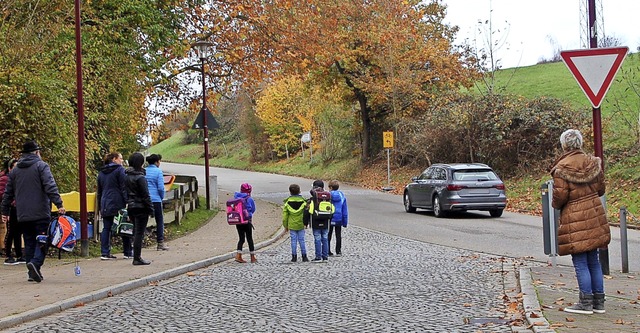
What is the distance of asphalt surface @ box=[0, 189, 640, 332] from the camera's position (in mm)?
7926

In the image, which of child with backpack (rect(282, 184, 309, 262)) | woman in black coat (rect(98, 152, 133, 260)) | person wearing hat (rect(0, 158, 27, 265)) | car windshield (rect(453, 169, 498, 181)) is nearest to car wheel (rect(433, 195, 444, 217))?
car windshield (rect(453, 169, 498, 181))

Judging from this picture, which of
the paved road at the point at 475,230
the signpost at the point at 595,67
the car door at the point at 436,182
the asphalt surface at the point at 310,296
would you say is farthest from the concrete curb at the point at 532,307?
the car door at the point at 436,182

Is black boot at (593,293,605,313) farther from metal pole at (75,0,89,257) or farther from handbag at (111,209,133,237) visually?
metal pole at (75,0,89,257)

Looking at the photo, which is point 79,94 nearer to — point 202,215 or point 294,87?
point 202,215

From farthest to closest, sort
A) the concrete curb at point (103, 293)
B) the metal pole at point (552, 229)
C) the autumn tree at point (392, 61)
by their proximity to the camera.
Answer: the autumn tree at point (392, 61)
the metal pole at point (552, 229)
the concrete curb at point (103, 293)

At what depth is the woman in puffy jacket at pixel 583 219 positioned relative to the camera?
7.78 m

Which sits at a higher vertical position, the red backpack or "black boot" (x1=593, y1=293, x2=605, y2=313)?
the red backpack

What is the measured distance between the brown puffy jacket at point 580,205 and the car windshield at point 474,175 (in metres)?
15.4

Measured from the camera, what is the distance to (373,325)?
25.7ft

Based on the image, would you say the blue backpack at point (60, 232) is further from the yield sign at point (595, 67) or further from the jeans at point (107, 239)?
the yield sign at point (595, 67)

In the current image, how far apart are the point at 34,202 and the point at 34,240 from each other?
0.51 meters

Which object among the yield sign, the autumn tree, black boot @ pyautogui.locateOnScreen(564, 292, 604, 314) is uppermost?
the autumn tree

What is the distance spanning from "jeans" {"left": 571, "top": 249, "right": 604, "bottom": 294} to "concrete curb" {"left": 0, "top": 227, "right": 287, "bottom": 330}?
219 inches

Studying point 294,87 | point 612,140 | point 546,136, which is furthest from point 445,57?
point 294,87
